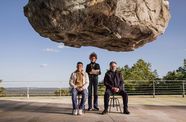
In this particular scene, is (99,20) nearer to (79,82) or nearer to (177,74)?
(79,82)

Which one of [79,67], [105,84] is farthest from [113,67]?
[79,67]

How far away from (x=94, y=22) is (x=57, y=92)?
46.1 ft

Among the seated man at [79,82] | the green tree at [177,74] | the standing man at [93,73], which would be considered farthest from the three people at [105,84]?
the green tree at [177,74]

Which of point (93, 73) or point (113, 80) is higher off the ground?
point (93, 73)

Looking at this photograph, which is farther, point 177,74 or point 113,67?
point 177,74

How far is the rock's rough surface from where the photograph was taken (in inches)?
334

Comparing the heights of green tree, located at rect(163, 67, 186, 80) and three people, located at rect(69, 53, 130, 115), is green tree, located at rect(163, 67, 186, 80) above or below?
above

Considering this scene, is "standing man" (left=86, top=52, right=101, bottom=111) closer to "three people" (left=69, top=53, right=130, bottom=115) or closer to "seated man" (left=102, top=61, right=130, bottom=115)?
"three people" (left=69, top=53, right=130, bottom=115)

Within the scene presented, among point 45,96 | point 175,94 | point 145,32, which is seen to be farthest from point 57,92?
point 145,32

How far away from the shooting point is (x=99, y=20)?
29.2ft

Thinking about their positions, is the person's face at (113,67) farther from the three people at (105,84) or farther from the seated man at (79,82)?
the seated man at (79,82)

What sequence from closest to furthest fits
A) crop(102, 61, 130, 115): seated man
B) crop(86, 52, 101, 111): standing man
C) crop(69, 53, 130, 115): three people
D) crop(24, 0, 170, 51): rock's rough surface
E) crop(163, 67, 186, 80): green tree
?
crop(24, 0, 170, 51): rock's rough surface → crop(69, 53, 130, 115): three people → crop(102, 61, 130, 115): seated man → crop(86, 52, 101, 111): standing man → crop(163, 67, 186, 80): green tree

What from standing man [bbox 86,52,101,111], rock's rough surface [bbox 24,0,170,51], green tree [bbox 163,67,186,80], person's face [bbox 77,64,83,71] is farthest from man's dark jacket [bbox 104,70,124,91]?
green tree [bbox 163,67,186,80]

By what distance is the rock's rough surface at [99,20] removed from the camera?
27.8 ft
